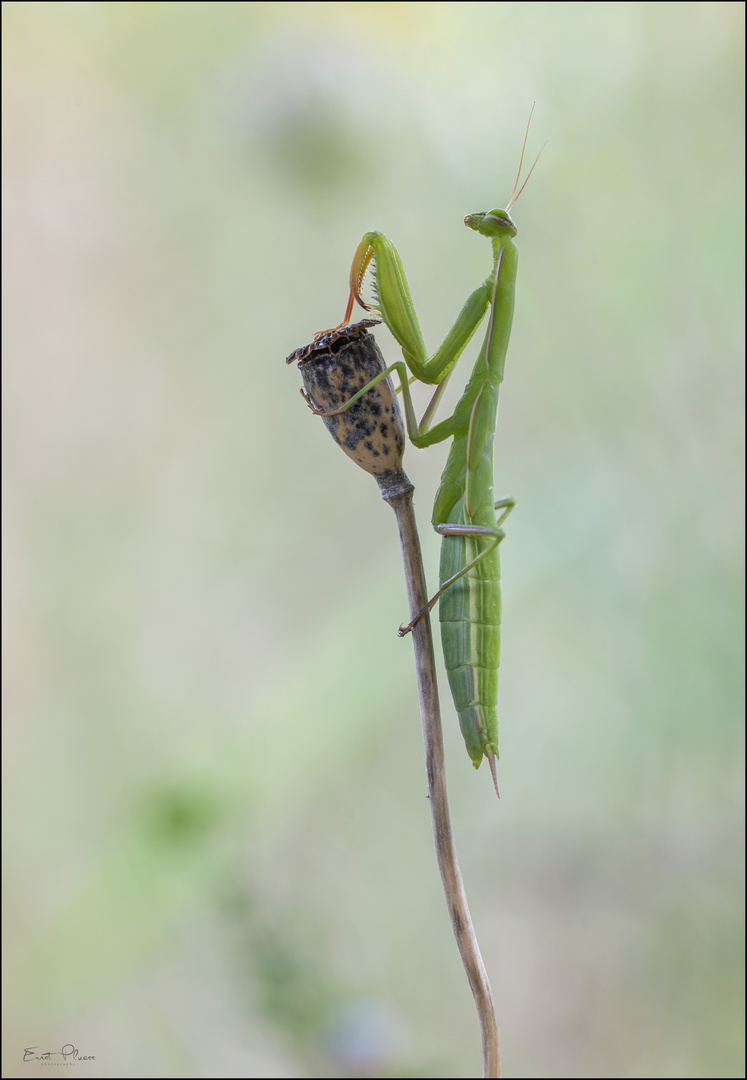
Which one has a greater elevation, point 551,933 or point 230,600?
point 230,600

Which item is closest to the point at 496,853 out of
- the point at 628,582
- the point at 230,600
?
the point at 628,582

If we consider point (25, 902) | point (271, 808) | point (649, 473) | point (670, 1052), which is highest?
point (649, 473)

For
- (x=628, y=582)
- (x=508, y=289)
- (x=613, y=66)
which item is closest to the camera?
(x=508, y=289)

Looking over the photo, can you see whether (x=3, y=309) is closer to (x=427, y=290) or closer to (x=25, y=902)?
(x=427, y=290)

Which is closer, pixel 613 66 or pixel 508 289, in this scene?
pixel 508 289

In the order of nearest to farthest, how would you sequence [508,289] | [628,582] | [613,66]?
[508,289] < [613,66] < [628,582]
